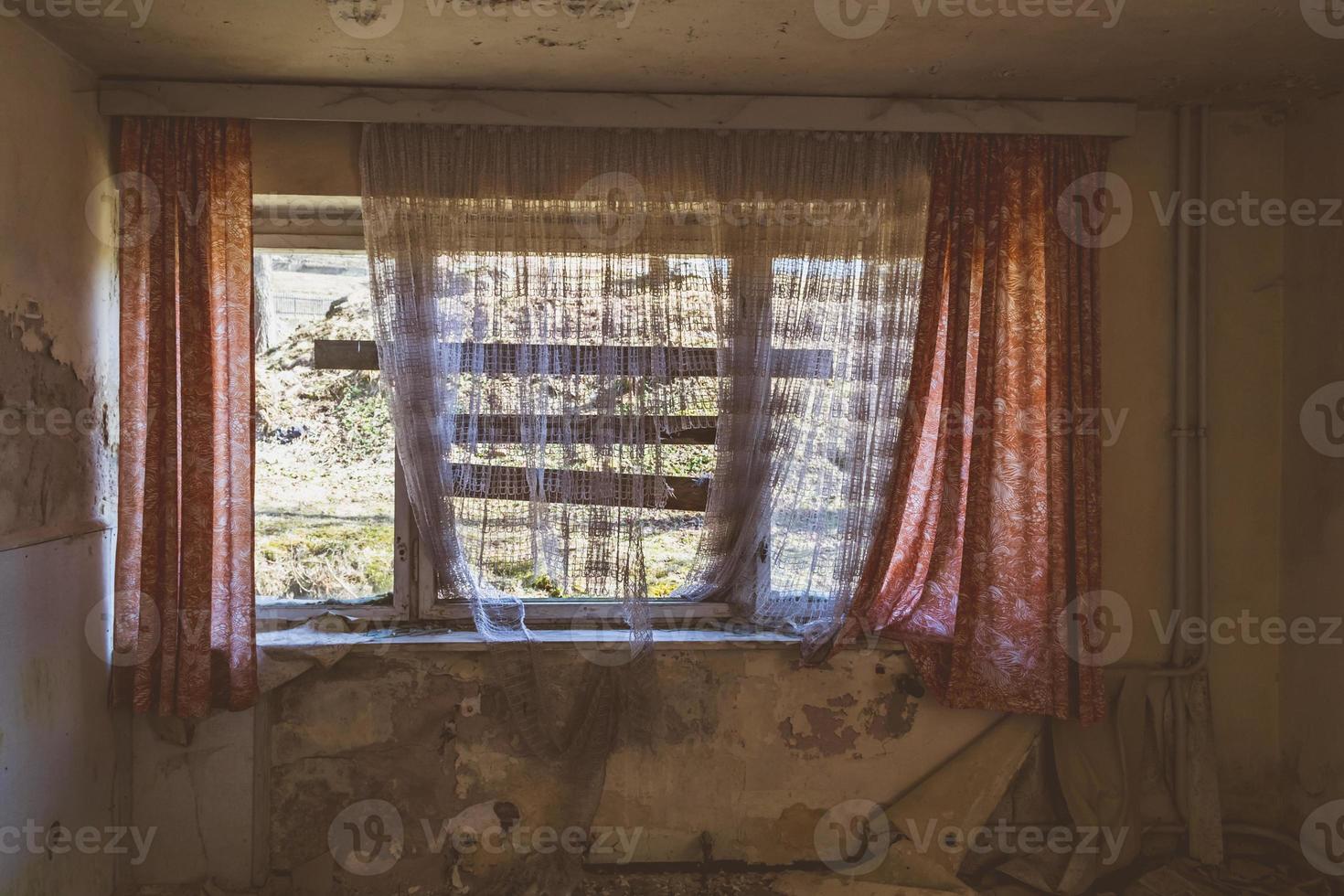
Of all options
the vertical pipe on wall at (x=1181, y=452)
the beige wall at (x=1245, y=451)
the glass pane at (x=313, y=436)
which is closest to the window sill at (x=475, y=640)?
the glass pane at (x=313, y=436)

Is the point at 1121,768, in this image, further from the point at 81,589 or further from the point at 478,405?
the point at 81,589

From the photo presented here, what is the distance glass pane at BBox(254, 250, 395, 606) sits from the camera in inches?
110

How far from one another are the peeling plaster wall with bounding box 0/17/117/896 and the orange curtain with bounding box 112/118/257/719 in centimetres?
8

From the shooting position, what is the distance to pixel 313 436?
2.79 metres

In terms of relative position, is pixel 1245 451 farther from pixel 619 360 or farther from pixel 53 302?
pixel 53 302

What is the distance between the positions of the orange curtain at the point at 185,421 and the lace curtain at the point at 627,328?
444mm

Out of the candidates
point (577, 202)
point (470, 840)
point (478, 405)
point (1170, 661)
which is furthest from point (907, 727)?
point (577, 202)

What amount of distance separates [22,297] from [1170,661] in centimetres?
342

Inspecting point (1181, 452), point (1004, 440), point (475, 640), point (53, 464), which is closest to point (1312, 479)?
point (1181, 452)

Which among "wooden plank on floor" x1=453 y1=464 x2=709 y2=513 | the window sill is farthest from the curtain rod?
the window sill

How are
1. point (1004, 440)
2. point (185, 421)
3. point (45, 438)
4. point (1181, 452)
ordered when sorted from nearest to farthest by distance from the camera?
point (45, 438) → point (185, 421) → point (1004, 440) → point (1181, 452)

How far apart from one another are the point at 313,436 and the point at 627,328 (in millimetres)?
1076

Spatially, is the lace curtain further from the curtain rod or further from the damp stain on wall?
the damp stain on wall

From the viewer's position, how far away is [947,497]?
263cm
